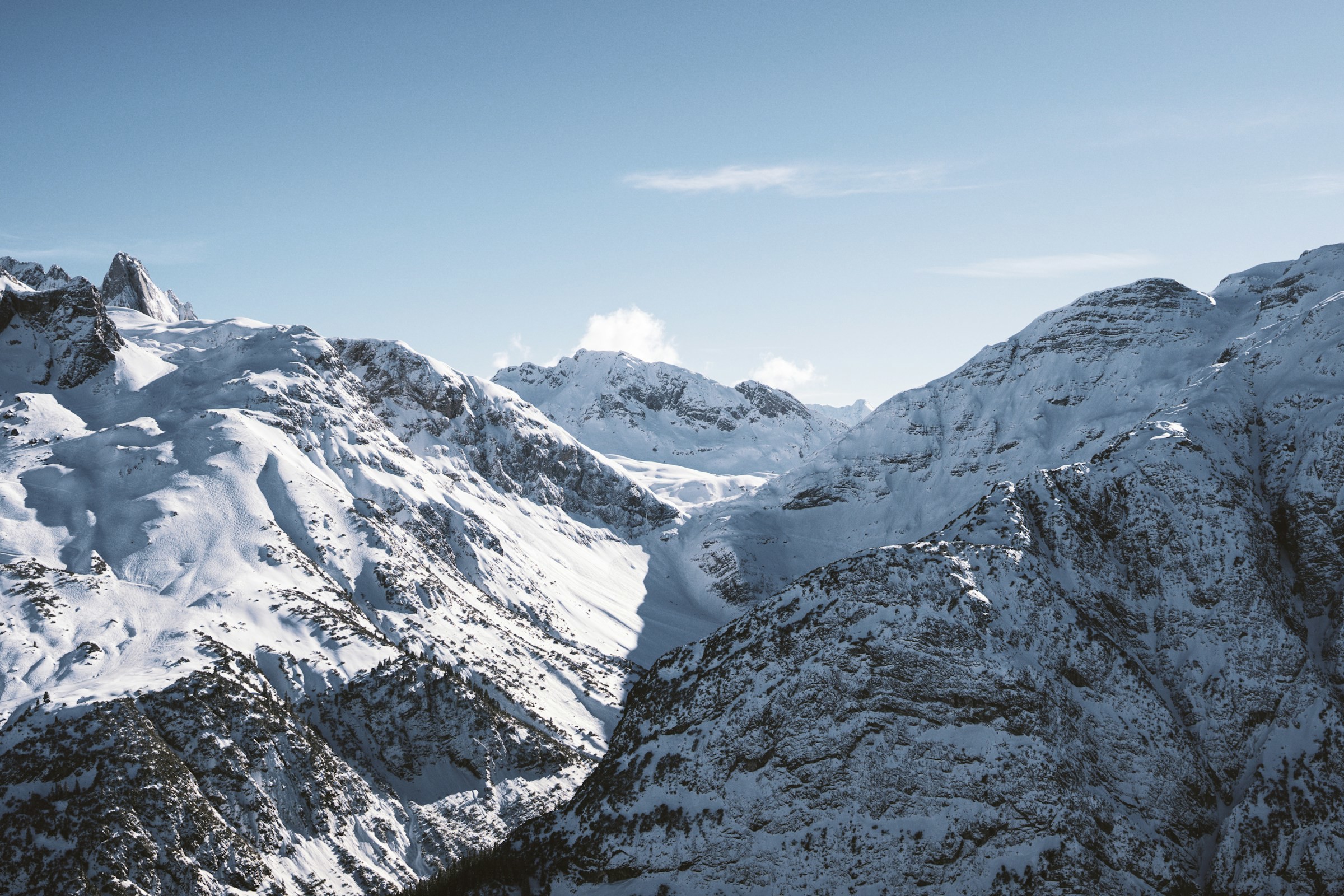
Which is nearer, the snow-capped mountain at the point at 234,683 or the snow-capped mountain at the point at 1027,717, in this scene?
the snow-capped mountain at the point at 1027,717

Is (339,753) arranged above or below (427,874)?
above

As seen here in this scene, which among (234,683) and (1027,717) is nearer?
(1027,717)

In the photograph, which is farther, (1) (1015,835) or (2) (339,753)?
(2) (339,753)

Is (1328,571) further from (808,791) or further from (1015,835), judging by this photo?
(808,791)

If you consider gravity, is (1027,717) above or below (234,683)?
above

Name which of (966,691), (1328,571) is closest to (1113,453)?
(1328,571)

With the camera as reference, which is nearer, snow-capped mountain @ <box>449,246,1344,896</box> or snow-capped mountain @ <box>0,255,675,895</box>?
snow-capped mountain @ <box>449,246,1344,896</box>

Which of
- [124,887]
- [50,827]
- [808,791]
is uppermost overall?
[808,791]

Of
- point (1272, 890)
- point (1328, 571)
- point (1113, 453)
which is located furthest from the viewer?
point (1113, 453)
